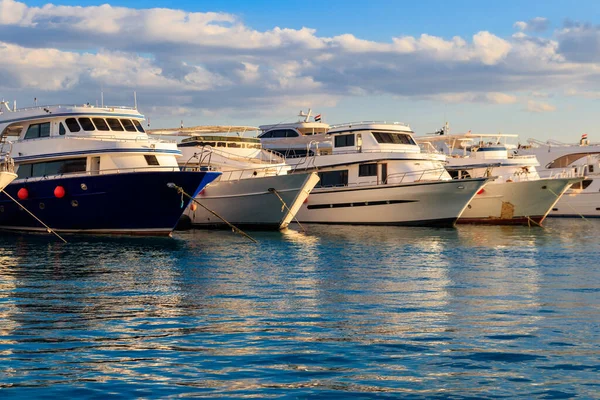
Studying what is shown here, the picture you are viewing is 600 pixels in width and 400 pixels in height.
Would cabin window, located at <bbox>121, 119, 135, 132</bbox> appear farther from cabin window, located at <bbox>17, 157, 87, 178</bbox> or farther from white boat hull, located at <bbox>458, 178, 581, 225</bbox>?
white boat hull, located at <bbox>458, 178, 581, 225</bbox>

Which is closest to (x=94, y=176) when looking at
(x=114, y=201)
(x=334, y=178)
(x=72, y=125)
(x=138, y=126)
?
(x=114, y=201)

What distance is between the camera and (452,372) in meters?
10.0

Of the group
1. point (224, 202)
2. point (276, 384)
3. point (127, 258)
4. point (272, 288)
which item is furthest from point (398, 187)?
point (276, 384)

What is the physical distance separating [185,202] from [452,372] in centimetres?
2125

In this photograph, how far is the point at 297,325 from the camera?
1289cm

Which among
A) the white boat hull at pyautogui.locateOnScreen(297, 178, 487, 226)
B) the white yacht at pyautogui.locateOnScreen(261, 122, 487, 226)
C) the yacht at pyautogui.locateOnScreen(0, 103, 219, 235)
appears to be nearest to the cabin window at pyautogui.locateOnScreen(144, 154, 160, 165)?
the yacht at pyautogui.locateOnScreen(0, 103, 219, 235)

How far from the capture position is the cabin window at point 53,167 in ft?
99.6

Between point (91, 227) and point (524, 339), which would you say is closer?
point (524, 339)

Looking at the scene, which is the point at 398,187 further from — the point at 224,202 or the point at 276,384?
the point at 276,384

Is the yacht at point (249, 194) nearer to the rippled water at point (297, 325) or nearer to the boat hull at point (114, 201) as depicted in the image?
the boat hull at point (114, 201)

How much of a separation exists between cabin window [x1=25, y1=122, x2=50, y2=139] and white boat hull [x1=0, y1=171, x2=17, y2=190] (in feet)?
10.8

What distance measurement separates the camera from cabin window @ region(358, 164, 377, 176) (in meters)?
39.8

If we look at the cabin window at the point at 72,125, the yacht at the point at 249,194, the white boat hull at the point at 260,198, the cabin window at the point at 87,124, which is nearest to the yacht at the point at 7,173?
the cabin window at the point at 72,125

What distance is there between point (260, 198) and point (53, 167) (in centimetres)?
901
